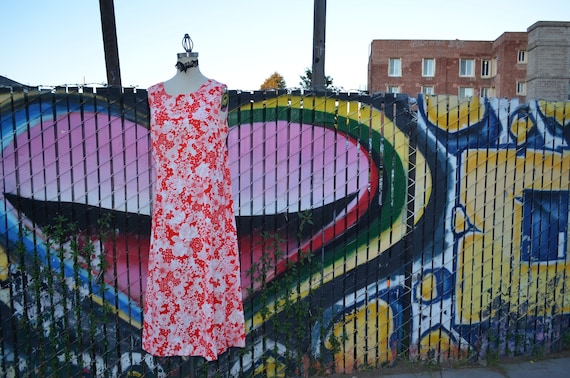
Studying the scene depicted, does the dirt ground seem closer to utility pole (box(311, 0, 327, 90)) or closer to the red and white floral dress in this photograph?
the red and white floral dress

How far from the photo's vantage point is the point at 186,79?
7.57 feet

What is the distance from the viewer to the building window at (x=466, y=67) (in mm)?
30312

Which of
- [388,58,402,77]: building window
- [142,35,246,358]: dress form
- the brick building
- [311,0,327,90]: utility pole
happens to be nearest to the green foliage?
[142,35,246,358]: dress form

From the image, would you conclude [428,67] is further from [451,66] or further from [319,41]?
[319,41]

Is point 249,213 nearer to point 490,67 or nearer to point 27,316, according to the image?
point 27,316

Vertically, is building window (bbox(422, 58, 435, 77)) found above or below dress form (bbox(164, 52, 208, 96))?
above

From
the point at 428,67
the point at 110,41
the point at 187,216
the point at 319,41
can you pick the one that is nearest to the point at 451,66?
the point at 428,67

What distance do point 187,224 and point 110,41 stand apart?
9.57ft

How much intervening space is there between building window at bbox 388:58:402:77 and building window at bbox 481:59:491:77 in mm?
6191

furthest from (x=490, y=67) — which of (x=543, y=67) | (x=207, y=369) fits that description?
(x=207, y=369)

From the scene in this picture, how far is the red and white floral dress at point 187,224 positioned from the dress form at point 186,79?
0.12ft

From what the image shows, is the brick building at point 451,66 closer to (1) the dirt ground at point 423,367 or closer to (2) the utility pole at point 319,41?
(2) the utility pole at point 319,41

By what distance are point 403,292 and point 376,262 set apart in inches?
13.0

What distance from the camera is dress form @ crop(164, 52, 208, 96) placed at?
2.29 meters
